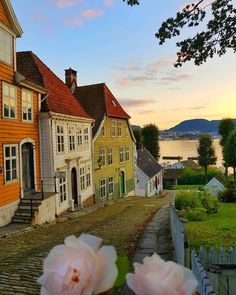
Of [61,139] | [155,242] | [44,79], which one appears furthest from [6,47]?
[155,242]

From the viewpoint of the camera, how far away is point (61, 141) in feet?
77.4

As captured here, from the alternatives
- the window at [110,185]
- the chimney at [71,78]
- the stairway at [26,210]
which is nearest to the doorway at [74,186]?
the stairway at [26,210]

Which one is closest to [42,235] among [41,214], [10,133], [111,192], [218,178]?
[41,214]

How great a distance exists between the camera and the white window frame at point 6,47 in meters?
17.3

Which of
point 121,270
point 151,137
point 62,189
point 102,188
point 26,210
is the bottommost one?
point 102,188

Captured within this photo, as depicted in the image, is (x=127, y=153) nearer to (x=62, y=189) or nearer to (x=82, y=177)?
(x=82, y=177)

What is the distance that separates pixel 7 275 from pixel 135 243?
18.4 ft

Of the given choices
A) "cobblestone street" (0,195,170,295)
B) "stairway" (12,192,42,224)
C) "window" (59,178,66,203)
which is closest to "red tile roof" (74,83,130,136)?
"window" (59,178,66,203)

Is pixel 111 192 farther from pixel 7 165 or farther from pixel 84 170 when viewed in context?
pixel 7 165

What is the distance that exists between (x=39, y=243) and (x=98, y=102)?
23.2 metres

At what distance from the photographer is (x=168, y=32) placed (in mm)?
11664

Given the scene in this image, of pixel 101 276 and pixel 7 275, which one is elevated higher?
pixel 101 276

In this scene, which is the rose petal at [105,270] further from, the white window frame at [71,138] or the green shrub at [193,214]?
the white window frame at [71,138]

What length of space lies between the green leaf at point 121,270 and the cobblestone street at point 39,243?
277 inches
